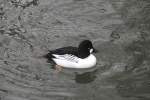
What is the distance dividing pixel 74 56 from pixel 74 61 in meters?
0.15

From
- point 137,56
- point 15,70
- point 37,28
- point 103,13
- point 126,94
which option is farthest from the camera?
point 103,13

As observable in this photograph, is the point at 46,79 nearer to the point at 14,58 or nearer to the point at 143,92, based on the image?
the point at 14,58

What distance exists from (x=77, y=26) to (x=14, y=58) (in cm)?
288

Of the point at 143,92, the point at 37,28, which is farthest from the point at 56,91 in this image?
the point at 37,28

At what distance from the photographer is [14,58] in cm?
1325

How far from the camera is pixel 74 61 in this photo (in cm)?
1320

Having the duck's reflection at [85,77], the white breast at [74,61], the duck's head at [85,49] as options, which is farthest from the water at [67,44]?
the duck's head at [85,49]

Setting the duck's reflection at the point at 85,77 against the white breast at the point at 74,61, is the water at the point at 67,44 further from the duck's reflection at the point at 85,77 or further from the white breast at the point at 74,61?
the white breast at the point at 74,61

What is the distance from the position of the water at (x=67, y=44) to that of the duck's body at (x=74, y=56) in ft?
0.70

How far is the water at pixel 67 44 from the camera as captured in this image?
11875 mm

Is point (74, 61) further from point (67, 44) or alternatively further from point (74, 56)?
point (67, 44)

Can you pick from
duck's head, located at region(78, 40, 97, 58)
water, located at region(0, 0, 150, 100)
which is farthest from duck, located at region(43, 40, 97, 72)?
water, located at region(0, 0, 150, 100)

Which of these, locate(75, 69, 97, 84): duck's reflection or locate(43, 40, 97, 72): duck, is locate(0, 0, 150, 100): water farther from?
locate(43, 40, 97, 72): duck

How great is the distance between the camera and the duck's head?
42.7ft
